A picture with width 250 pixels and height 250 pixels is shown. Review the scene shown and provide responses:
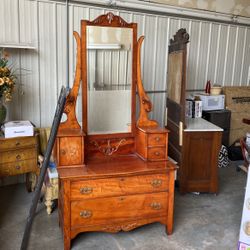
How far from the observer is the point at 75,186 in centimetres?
237

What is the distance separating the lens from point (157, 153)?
8.93 ft

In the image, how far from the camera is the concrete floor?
2.61 metres

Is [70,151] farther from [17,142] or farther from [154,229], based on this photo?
[154,229]

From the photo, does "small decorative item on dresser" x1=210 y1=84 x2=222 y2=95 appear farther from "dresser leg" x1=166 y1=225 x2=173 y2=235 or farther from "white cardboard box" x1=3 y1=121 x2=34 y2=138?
"white cardboard box" x1=3 y1=121 x2=34 y2=138

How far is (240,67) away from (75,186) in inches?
158

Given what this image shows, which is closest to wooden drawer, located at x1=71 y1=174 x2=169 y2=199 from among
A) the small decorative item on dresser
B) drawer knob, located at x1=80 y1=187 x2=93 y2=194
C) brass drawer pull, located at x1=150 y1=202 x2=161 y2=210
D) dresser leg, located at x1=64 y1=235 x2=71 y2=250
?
drawer knob, located at x1=80 y1=187 x2=93 y2=194

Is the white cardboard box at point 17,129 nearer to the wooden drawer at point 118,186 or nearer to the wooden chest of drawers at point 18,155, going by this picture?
the wooden chest of drawers at point 18,155

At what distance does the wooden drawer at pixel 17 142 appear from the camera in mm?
3057

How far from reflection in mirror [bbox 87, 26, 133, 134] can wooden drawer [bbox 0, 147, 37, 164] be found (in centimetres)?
91

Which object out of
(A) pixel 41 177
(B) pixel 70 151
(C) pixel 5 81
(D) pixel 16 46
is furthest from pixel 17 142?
(A) pixel 41 177

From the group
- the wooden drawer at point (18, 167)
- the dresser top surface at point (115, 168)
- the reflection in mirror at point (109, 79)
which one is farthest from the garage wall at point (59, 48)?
the dresser top surface at point (115, 168)

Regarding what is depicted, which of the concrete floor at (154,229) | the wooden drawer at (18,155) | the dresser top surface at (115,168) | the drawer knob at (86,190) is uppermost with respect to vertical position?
the dresser top surface at (115,168)

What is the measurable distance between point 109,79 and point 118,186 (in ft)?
3.15

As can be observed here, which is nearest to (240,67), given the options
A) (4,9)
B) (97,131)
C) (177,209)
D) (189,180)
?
(189,180)
